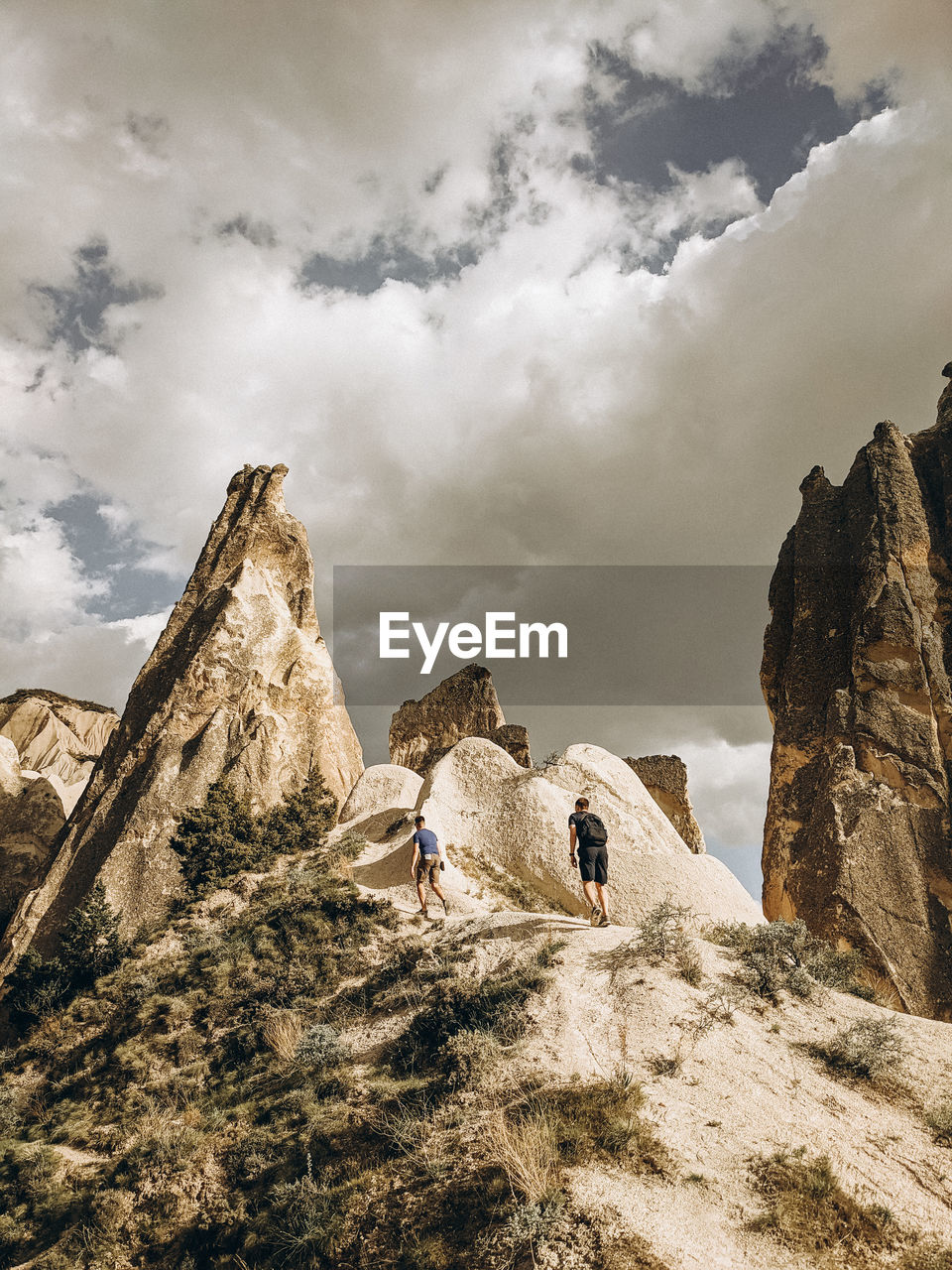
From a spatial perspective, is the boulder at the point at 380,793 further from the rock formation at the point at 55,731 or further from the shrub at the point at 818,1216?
the rock formation at the point at 55,731

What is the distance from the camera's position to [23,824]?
29.0 metres

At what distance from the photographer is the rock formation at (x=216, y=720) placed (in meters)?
18.7

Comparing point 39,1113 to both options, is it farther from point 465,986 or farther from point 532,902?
point 532,902

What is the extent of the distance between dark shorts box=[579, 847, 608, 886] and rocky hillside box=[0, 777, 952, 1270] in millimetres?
908

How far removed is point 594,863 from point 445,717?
953 inches

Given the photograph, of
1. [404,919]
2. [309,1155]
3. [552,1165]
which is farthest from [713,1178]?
[404,919]

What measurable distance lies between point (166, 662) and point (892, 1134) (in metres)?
22.9

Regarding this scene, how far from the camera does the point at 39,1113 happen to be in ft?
38.8

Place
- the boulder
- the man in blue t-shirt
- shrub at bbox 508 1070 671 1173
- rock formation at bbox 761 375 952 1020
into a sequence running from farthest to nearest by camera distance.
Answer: the boulder → rock formation at bbox 761 375 952 1020 → the man in blue t-shirt → shrub at bbox 508 1070 671 1173

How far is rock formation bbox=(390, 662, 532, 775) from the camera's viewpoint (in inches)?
1371

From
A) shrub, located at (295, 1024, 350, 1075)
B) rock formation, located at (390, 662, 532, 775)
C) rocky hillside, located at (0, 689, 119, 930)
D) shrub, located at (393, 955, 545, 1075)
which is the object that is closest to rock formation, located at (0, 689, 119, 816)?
rocky hillside, located at (0, 689, 119, 930)

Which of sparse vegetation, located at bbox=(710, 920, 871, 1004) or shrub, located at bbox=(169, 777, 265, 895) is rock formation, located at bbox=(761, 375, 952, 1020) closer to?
sparse vegetation, located at bbox=(710, 920, 871, 1004)

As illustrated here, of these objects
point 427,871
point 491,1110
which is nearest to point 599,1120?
point 491,1110

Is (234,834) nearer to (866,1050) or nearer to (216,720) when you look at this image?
(216,720)
